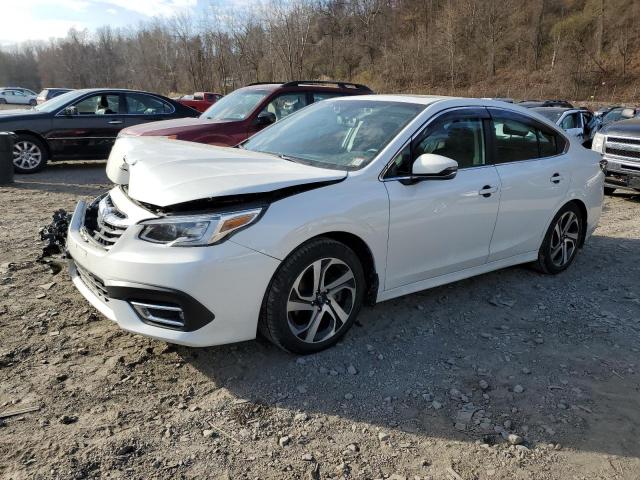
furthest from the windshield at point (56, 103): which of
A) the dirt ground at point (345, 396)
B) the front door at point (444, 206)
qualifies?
the front door at point (444, 206)

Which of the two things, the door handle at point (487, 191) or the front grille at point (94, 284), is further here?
the door handle at point (487, 191)

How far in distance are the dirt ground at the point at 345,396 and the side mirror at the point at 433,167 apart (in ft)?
3.69

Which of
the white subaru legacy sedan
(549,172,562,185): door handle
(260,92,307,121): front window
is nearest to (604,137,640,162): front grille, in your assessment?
the white subaru legacy sedan

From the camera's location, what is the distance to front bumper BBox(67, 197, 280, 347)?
109 inches

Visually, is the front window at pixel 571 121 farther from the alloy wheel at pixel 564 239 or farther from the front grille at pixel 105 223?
the front grille at pixel 105 223

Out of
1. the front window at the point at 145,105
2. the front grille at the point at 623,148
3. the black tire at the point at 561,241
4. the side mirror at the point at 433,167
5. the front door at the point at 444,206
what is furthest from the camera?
the front window at the point at 145,105

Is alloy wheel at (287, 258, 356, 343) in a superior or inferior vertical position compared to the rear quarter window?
inferior

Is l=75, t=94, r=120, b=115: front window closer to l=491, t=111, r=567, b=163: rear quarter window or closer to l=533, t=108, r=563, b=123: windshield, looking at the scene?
l=491, t=111, r=567, b=163: rear quarter window

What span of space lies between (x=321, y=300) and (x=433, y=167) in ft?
3.79

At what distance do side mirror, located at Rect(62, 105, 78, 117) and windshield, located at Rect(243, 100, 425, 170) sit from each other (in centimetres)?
694

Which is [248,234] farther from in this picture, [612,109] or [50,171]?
[612,109]

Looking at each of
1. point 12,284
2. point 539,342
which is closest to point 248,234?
point 539,342

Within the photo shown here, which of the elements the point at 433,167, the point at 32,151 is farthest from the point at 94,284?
the point at 32,151

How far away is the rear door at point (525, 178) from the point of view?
434 centimetres
